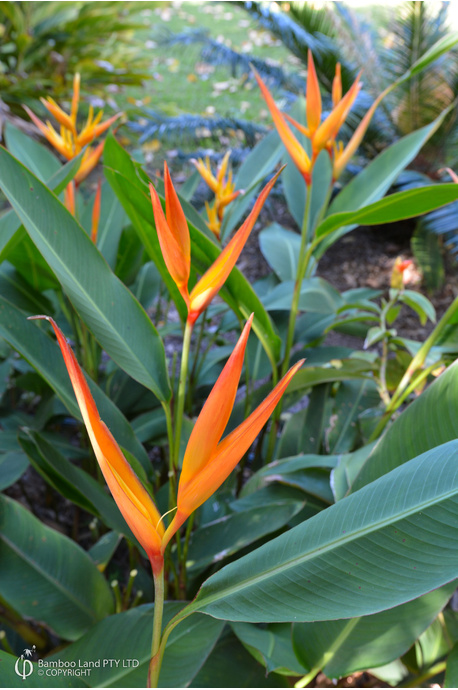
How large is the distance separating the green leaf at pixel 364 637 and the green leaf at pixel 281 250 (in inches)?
28.7

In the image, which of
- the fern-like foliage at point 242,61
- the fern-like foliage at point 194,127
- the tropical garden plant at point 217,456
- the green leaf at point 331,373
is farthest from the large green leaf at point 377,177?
the fern-like foliage at point 242,61

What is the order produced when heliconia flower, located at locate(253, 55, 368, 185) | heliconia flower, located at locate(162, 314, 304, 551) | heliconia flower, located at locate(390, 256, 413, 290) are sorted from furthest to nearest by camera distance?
1. heliconia flower, located at locate(390, 256, 413, 290)
2. heliconia flower, located at locate(253, 55, 368, 185)
3. heliconia flower, located at locate(162, 314, 304, 551)

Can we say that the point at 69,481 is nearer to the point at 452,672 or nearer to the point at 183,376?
the point at 183,376

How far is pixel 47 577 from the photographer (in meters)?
0.77

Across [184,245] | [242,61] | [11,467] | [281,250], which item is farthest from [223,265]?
[242,61]

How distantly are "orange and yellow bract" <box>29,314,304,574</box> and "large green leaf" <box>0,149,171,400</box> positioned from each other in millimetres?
282

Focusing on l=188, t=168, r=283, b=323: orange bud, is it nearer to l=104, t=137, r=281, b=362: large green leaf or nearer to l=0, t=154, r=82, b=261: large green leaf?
l=104, t=137, r=281, b=362: large green leaf

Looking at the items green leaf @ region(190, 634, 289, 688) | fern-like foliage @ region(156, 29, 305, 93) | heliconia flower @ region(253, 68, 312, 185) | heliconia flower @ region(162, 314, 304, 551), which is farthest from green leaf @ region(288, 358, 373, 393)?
fern-like foliage @ region(156, 29, 305, 93)

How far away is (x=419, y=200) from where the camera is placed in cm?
71

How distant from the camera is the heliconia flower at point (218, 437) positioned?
1.33 ft

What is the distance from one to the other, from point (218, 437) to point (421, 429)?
350 millimetres

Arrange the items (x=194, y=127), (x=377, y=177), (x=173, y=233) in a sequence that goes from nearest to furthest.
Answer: (x=173, y=233)
(x=377, y=177)
(x=194, y=127)

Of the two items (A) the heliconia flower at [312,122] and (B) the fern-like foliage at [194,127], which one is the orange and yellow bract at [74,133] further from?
(B) the fern-like foliage at [194,127]

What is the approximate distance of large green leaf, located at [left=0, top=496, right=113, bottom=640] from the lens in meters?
0.76
